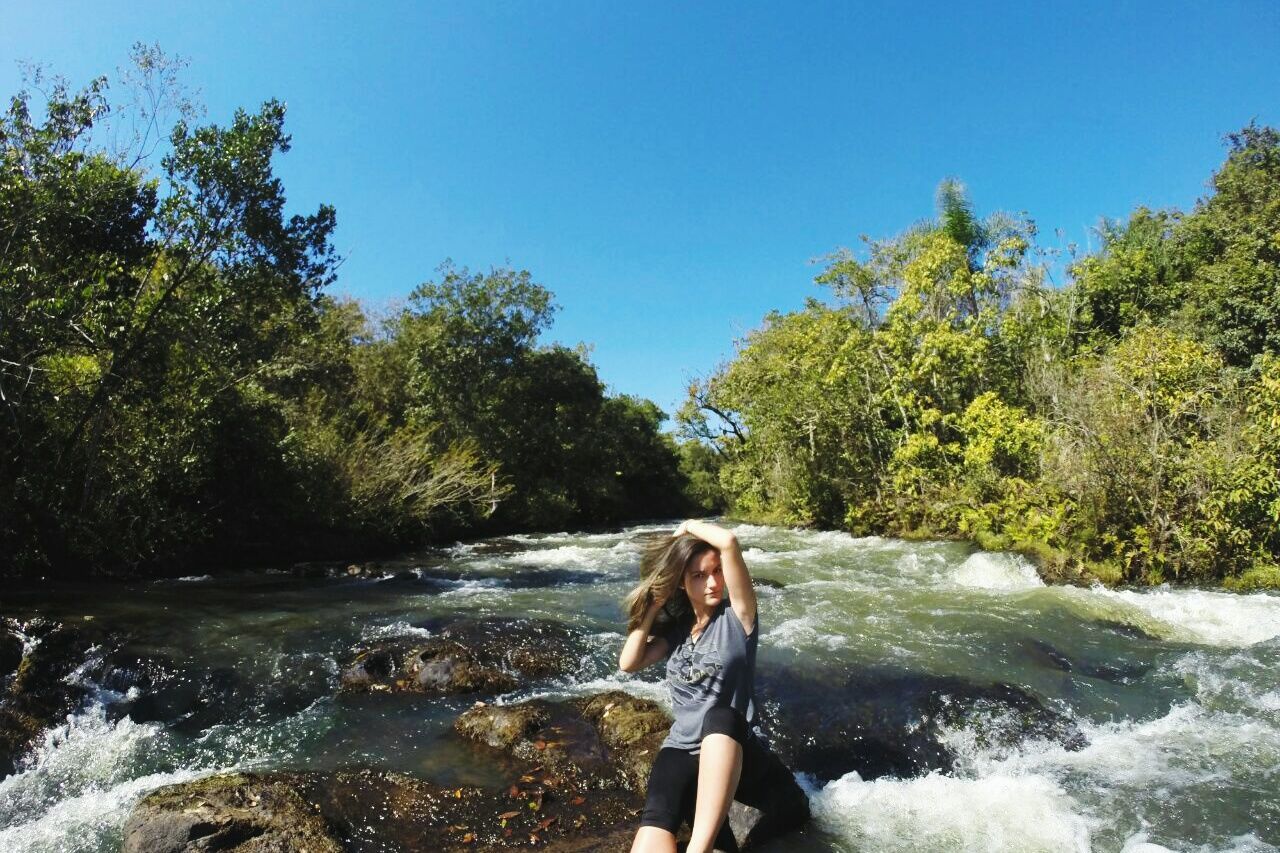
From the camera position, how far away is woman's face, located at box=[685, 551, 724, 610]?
3475mm

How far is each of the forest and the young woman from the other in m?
10.1

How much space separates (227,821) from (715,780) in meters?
2.98

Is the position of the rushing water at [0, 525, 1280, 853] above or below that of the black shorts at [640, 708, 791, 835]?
below

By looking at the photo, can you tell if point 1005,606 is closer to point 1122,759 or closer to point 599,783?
point 1122,759

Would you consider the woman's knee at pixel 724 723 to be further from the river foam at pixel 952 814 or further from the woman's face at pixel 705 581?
the river foam at pixel 952 814

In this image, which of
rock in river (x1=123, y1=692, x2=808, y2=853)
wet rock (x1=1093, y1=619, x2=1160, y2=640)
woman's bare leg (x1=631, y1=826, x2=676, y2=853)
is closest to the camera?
woman's bare leg (x1=631, y1=826, x2=676, y2=853)

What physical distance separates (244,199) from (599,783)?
41.2ft

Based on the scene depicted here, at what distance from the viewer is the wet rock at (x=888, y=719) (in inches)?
214

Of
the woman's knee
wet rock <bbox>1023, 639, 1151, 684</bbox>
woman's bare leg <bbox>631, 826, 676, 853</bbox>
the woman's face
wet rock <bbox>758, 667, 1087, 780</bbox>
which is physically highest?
the woman's face

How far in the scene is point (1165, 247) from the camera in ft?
82.2

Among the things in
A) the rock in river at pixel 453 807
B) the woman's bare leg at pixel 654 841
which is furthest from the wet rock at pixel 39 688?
the woman's bare leg at pixel 654 841

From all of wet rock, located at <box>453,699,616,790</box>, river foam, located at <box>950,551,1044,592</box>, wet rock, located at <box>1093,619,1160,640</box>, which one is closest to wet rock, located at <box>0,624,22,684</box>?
wet rock, located at <box>453,699,616,790</box>

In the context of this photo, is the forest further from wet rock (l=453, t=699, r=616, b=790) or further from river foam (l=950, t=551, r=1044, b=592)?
wet rock (l=453, t=699, r=616, b=790)

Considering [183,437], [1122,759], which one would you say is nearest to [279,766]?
[1122,759]
